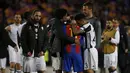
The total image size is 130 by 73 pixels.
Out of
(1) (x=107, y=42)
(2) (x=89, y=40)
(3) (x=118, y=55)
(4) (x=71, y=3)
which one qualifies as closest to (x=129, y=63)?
(3) (x=118, y=55)

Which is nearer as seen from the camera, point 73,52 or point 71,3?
point 73,52

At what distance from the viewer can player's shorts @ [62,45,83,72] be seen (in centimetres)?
1155

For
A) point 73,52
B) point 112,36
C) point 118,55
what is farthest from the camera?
point 118,55

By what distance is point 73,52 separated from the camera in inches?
455

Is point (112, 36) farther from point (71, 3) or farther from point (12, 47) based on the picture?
point (71, 3)

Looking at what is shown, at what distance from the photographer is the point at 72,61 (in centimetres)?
1161

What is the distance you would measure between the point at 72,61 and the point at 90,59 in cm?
59

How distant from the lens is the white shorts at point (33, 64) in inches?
483

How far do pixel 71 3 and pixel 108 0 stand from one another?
2.10 m

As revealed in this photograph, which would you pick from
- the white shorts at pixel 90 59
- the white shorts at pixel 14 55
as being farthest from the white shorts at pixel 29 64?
the white shorts at pixel 14 55

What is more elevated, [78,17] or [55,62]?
[78,17]

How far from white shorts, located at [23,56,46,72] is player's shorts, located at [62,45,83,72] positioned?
909 millimetres

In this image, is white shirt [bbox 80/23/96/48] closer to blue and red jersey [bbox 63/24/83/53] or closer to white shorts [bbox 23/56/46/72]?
blue and red jersey [bbox 63/24/83/53]

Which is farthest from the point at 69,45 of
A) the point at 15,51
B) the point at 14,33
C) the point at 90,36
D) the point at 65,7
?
the point at 65,7
